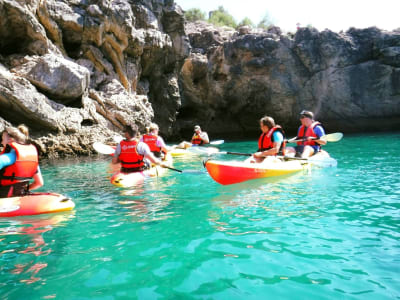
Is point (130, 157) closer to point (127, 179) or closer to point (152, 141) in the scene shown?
point (127, 179)

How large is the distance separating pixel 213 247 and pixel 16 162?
9.72 feet

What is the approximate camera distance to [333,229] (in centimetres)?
342

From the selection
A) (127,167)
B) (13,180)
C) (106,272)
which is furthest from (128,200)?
(106,272)

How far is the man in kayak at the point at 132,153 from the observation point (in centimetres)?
559

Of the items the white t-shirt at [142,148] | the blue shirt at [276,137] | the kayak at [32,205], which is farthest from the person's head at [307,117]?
the kayak at [32,205]

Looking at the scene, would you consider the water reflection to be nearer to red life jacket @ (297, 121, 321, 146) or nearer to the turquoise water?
the turquoise water

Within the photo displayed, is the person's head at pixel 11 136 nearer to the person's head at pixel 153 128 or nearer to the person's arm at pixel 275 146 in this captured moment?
the person's arm at pixel 275 146

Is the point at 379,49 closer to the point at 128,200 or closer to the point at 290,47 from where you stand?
the point at 290,47

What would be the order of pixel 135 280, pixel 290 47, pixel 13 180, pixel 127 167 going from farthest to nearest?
pixel 290 47 < pixel 127 167 < pixel 13 180 < pixel 135 280

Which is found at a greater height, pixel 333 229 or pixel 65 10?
pixel 65 10

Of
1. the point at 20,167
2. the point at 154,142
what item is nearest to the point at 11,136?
the point at 20,167

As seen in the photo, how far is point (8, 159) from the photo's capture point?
4113 mm

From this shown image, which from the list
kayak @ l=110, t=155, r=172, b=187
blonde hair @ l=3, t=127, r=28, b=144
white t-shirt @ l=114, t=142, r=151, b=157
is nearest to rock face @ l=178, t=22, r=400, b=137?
kayak @ l=110, t=155, r=172, b=187

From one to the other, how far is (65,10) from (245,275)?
1509 centimetres
